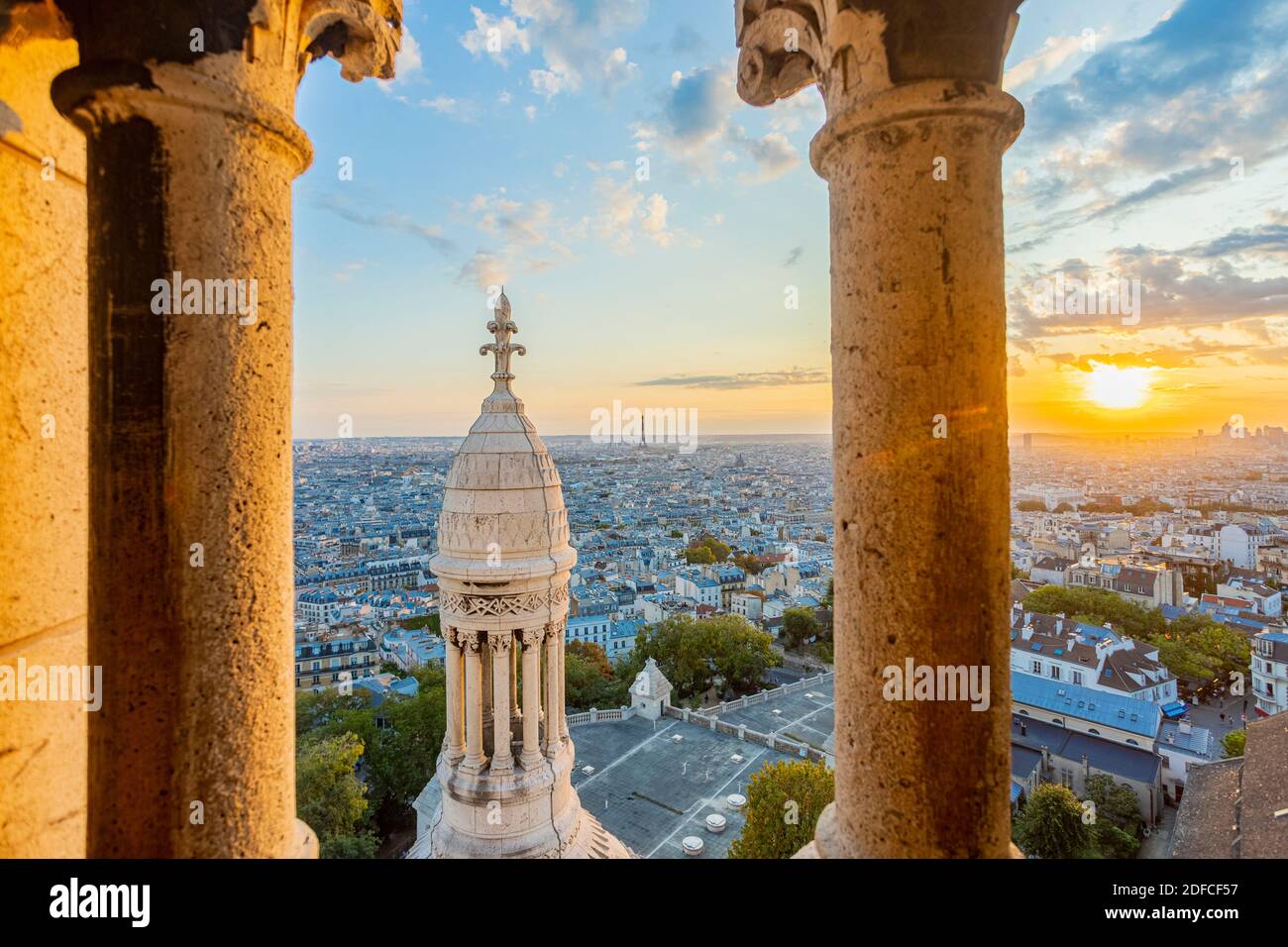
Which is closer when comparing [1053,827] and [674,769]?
[1053,827]

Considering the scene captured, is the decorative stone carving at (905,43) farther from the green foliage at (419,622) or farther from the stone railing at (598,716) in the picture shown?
the green foliage at (419,622)

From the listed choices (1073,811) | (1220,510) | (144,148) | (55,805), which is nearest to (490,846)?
(55,805)

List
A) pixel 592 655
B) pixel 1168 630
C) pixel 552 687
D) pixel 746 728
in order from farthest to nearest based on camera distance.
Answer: pixel 1168 630 → pixel 592 655 → pixel 746 728 → pixel 552 687

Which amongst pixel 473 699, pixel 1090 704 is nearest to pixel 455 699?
pixel 473 699

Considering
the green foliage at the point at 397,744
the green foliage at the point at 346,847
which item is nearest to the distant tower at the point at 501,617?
the green foliage at the point at 346,847

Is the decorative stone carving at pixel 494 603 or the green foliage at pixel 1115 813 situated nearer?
the decorative stone carving at pixel 494 603

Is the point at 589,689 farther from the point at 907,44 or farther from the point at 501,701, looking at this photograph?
the point at 907,44
